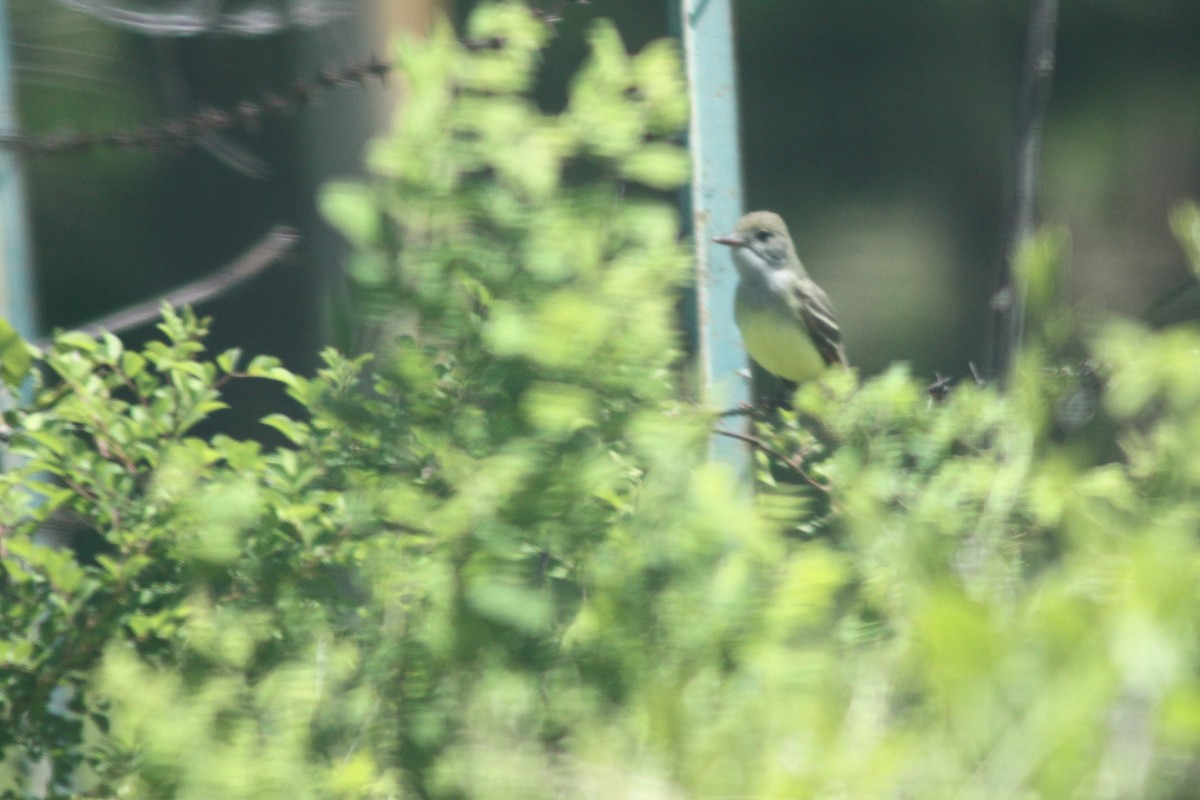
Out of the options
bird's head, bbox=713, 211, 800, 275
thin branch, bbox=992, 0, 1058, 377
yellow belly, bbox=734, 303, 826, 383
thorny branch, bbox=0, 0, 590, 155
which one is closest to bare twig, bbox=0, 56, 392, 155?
thorny branch, bbox=0, 0, 590, 155

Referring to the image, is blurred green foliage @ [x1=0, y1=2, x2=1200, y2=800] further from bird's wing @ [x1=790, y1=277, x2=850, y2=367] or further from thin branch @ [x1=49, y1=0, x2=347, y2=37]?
bird's wing @ [x1=790, y1=277, x2=850, y2=367]

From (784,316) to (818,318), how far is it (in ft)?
0.44

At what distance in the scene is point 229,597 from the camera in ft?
5.16

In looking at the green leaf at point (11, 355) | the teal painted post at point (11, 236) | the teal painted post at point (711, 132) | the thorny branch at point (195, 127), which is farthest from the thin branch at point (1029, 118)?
the teal painted post at point (11, 236)

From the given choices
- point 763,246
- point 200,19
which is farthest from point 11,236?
point 763,246

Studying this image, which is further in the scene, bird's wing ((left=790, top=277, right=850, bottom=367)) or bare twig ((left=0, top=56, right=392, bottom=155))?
bird's wing ((left=790, top=277, right=850, bottom=367))

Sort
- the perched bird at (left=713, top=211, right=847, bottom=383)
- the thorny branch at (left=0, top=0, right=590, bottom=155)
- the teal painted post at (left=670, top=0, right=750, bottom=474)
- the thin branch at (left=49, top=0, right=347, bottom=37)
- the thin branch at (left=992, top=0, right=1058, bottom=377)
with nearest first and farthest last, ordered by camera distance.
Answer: the thorny branch at (left=0, top=0, right=590, bottom=155) < the thin branch at (left=49, top=0, right=347, bottom=37) < the thin branch at (left=992, top=0, right=1058, bottom=377) < the teal painted post at (left=670, top=0, right=750, bottom=474) < the perched bird at (left=713, top=211, right=847, bottom=383)

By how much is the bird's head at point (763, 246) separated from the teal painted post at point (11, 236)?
2.46 m

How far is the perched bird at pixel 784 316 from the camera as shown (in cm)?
504

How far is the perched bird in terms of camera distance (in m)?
5.04

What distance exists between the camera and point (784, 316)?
16.7 ft

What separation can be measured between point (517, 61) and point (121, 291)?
3601 millimetres

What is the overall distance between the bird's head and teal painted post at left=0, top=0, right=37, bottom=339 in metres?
2.46

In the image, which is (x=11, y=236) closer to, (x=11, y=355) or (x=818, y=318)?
(x=11, y=355)
